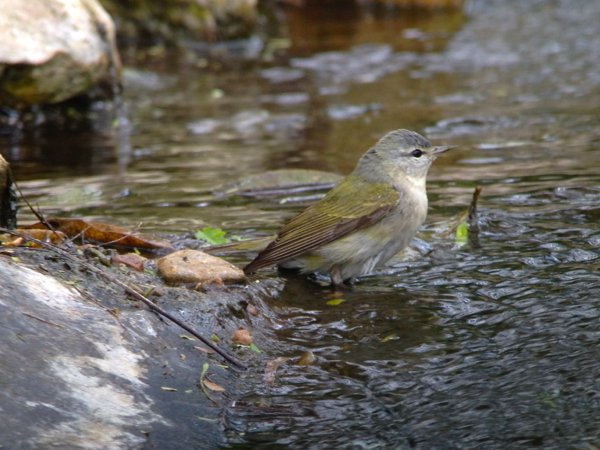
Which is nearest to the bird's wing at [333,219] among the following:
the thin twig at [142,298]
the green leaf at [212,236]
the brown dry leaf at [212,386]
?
the green leaf at [212,236]

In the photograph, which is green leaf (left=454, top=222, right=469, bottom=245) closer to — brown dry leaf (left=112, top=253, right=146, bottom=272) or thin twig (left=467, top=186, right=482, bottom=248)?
thin twig (left=467, top=186, right=482, bottom=248)

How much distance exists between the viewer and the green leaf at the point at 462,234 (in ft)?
23.3

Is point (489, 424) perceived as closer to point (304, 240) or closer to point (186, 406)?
point (186, 406)

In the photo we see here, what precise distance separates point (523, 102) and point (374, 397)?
820cm

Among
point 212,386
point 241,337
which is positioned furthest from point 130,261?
point 212,386

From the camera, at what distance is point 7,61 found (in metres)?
10.5

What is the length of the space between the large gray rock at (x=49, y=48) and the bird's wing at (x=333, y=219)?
4.86 meters

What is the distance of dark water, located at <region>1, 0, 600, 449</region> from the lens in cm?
459

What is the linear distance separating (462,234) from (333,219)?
0.95m

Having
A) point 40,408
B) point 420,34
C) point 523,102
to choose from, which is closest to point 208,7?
point 420,34

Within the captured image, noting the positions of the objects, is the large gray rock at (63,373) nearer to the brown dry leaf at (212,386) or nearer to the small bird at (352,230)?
the brown dry leaf at (212,386)

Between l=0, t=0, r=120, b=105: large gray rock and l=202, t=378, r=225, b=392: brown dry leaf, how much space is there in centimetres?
656

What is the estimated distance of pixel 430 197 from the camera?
8.48 metres

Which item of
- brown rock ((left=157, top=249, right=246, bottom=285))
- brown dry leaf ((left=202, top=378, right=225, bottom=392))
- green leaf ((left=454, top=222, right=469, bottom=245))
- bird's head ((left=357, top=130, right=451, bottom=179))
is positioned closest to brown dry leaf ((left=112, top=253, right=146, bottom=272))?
brown rock ((left=157, top=249, right=246, bottom=285))
